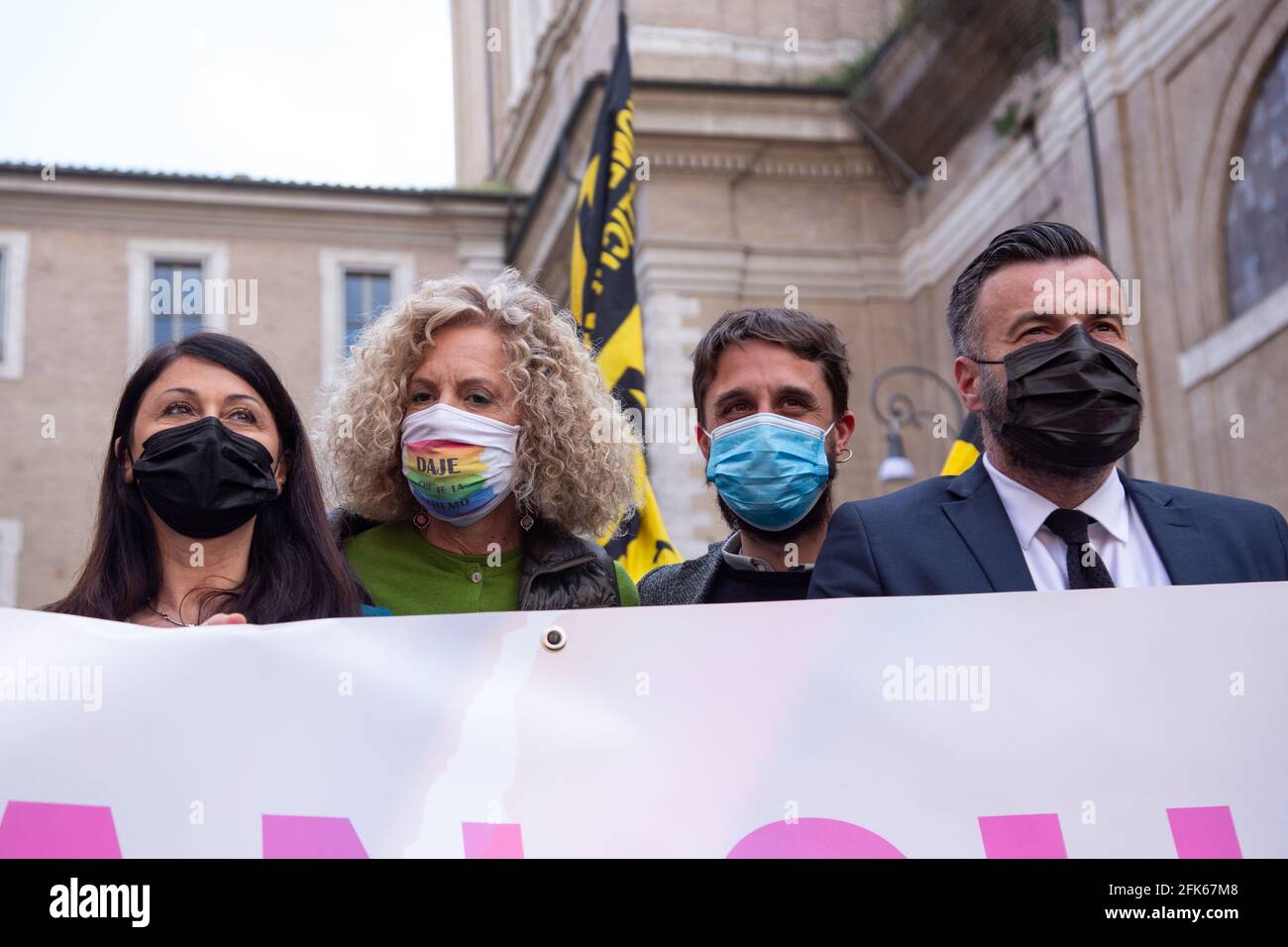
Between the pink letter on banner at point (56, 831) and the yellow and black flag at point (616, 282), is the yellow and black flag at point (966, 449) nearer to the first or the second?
the yellow and black flag at point (616, 282)

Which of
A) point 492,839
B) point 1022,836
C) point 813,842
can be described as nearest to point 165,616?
point 492,839

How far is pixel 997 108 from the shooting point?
1650 cm

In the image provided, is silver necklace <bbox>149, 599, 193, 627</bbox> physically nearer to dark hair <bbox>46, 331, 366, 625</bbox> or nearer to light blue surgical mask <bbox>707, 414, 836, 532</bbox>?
dark hair <bbox>46, 331, 366, 625</bbox>

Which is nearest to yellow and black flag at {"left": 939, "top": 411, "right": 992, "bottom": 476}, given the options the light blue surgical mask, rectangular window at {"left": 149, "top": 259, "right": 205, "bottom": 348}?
the light blue surgical mask

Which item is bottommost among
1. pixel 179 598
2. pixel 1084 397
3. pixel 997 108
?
pixel 179 598

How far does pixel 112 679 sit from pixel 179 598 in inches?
28.6

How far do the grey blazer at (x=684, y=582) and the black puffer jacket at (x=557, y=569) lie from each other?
276 mm

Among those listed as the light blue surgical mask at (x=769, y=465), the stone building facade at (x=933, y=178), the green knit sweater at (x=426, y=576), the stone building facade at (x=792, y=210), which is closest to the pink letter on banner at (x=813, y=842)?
the green knit sweater at (x=426, y=576)

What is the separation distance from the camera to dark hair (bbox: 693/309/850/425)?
3844mm

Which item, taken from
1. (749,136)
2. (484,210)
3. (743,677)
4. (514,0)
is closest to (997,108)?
(749,136)

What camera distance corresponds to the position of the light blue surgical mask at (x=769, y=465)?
3.71 metres

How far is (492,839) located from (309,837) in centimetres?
27

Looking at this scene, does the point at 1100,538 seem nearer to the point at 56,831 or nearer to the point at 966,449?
the point at 56,831
